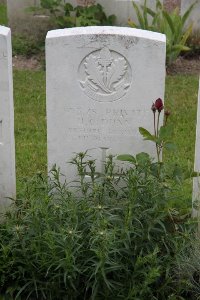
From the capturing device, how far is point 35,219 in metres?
4.38

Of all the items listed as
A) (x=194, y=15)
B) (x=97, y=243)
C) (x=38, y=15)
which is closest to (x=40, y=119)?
(x=38, y=15)

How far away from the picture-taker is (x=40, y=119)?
7.34m

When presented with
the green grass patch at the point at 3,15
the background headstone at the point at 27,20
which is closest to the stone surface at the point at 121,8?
the background headstone at the point at 27,20

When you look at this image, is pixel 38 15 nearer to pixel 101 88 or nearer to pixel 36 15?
pixel 36 15

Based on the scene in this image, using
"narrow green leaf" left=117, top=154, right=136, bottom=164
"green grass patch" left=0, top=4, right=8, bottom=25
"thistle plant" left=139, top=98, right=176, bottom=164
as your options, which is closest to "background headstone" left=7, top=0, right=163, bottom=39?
"green grass patch" left=0, top=4, right=8, bottom=25

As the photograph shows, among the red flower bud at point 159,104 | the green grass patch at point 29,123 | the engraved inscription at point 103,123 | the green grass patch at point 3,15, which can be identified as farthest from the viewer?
the green grass patch at point 3,15

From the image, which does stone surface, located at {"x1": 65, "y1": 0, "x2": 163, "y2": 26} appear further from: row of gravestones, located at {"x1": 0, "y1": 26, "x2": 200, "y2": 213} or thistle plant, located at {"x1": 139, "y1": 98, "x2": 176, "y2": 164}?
thistle plant, located at {"x1": 139, "y1": 98, "x2": 176, "y2": 164}

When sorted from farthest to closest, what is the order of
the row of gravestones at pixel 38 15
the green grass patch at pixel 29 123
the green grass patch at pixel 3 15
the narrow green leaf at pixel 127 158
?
the green grass patch at pixel 3 15 < the row of gravestones at pixel 38 15 < the green grass patch at pixel 29 123 < the narrow green leaf at pixel 127 158

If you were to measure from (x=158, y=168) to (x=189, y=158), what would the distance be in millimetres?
1773

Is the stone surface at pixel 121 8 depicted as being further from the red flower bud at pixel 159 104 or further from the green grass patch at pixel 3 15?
the red flower bud at pixel 159 104

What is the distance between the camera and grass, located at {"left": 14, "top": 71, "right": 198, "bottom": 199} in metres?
6.30

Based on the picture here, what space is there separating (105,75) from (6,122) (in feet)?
2.34

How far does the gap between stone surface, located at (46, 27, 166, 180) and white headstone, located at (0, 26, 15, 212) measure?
25 cm

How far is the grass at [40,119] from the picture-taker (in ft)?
20.7
